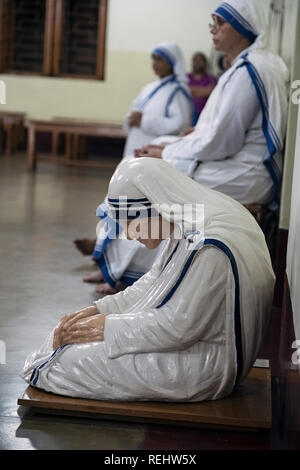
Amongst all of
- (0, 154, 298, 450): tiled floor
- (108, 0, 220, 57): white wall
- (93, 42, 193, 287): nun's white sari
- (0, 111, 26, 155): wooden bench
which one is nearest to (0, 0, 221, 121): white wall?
(108, 0, 220, 57): white wall

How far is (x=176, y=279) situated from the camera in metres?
2.83

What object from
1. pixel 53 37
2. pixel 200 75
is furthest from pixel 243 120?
pixel 53 37

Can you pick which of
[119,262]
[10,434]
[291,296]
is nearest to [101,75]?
[119,262]

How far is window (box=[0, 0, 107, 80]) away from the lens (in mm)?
14000

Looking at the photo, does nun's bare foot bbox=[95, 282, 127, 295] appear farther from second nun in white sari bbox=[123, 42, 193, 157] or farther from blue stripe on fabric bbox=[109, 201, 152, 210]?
second nun in white sari bbox=[123, 42, 193, 157]

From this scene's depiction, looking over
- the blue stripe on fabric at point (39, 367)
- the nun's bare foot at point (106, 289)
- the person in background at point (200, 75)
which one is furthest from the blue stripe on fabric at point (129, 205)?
the person in background at point (200, 75)

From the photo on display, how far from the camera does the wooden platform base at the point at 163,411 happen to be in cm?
278

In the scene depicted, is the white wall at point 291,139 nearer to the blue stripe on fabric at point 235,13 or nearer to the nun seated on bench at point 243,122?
the nun seated on bench at point 243,122

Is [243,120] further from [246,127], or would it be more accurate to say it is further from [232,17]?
[232,17]

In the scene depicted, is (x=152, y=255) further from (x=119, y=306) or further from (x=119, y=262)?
(x=119, y=306)

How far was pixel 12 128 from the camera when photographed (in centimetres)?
1341

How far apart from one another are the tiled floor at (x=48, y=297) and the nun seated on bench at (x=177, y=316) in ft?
0.51

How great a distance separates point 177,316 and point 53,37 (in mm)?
11993

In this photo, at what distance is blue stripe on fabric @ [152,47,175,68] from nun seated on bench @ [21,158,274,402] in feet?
13.5
